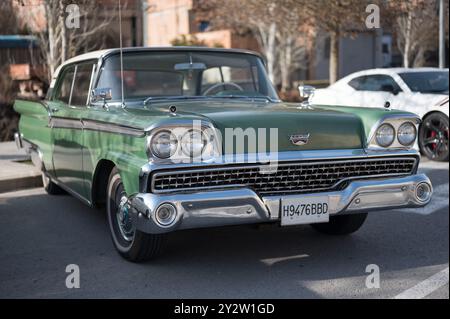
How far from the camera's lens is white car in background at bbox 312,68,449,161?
9578 millimetres

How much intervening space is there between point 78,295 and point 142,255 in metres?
0.61

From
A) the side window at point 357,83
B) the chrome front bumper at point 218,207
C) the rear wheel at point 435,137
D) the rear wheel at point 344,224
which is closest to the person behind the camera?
the chrome front bumper at point 218,207

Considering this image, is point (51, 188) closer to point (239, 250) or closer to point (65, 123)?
point (65, 123)

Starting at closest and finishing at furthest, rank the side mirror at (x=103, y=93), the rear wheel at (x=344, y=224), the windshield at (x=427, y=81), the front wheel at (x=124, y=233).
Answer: the front wheel at (x=124, y=233) < the side mirror at (x=103, y=93) < the rear wheel at (x=344, y=224) < the windshield at (x=427, y=81)

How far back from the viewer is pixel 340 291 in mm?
4102

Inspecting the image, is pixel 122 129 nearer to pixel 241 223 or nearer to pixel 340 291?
pixel 241 223

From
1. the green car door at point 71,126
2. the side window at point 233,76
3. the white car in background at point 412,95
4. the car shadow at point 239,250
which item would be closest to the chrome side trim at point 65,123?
the green car door at point 71,126

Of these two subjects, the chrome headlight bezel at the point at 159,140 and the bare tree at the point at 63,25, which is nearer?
the chrome headlight bezel at the point at 159,140

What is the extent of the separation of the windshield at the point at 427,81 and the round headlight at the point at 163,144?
281 inches

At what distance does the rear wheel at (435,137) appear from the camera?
9.48 m

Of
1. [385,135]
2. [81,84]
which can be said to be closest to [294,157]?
[385,135]

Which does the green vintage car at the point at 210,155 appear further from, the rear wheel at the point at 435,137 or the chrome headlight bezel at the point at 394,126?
the rear wheel at the point at 435,137

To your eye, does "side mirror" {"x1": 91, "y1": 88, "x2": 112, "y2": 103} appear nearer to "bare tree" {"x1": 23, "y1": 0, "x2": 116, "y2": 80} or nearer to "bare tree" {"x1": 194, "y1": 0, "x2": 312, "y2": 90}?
"bare tree" {"x1": 23, "y1": 0, "x2": 116, "y2": 80}
